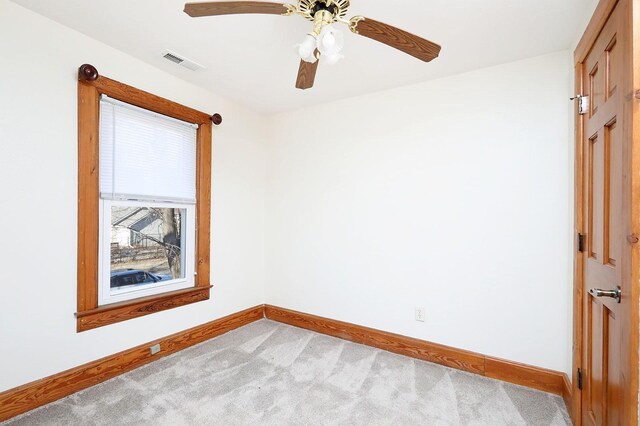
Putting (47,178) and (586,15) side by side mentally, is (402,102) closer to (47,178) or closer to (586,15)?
(586,15)

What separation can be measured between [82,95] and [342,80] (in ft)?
6.33

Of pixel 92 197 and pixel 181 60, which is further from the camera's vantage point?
pixel 181 60

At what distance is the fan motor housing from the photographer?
1.40 m

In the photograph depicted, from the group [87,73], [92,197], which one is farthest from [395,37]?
[92,197]

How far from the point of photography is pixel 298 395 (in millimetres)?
2012

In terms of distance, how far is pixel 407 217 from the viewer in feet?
8.66

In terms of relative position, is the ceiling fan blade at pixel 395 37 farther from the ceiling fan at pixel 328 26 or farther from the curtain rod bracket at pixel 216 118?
the curtain rod bracket at pixel 216 118

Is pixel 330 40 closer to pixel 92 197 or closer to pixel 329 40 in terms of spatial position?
pixel 329 40

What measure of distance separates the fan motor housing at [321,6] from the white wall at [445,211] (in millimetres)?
1387

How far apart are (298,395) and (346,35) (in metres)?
2.41

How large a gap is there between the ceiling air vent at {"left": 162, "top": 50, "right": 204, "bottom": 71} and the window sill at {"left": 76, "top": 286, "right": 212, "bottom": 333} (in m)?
1.90

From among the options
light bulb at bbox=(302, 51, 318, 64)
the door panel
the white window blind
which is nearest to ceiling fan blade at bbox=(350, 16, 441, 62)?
light bulb at bbox=(302, 51, 318, 64)

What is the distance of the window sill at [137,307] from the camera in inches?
82.3

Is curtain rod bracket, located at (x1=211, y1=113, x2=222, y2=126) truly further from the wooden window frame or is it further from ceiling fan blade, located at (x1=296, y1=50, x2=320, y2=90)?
ceiling fan blade, located at (x1=296, y1=50, x2=320, y2=90)
